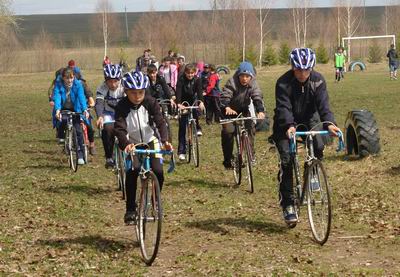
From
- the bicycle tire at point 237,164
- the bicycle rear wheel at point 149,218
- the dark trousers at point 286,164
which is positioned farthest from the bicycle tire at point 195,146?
the bicycle rear wheel at point 149,218

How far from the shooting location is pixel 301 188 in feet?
Result: 28.6

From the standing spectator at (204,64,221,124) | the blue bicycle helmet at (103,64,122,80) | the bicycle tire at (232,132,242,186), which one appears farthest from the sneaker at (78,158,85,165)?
the standing spectator at (204,64,221,124)

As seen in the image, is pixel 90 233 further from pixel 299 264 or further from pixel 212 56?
pixel 212 56

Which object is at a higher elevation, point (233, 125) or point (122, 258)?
point (233, 125)

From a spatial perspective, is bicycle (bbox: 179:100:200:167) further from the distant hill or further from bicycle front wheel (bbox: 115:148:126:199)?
the distant hill

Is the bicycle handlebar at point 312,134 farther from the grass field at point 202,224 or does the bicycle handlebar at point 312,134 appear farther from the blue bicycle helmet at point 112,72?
the blue bicycle helmet at point 112,72

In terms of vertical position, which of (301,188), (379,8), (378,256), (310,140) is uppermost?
(379,8)

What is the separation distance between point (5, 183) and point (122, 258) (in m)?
5.47

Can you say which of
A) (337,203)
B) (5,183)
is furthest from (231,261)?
(5,183)

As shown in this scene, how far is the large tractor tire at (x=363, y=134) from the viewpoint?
45.2 ft

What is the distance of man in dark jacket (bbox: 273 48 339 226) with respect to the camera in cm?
833

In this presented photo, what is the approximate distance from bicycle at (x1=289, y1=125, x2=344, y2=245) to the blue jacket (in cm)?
633

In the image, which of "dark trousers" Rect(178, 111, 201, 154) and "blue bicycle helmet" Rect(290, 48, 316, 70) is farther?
"dark trousers" Rect(178, 111, 201, 154)

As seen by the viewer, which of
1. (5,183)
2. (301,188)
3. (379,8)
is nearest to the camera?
(301,188)
